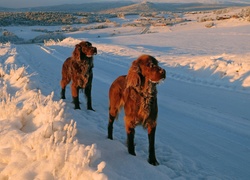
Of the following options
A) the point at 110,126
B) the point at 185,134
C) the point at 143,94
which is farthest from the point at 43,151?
the point at 185,134

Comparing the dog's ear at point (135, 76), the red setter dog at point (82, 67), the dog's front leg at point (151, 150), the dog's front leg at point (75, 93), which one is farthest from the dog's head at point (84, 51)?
the dog's front leg at point (151, 150)

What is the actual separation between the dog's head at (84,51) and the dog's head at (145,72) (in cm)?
297

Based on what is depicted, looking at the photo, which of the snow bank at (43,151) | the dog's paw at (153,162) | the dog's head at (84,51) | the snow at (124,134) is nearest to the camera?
the snow bank at (43,151)

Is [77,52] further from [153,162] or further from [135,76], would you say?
[153,162]

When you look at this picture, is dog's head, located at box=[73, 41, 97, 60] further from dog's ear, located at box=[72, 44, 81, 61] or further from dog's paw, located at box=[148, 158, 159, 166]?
dog's paw, located at box=[148, 158, 159, 166]

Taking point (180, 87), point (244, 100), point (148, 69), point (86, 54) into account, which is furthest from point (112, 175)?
point (180, 87)

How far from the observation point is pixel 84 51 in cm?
756

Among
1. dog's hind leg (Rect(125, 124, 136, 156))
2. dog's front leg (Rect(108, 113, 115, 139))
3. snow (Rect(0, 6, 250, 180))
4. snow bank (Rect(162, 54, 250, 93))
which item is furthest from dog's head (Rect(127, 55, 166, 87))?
snow bank (Rect(162, 54, 250, 93))

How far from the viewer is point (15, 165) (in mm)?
3686

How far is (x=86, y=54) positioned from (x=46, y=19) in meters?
64.0

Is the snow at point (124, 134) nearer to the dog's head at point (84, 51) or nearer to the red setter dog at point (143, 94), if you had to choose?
the red setter dog at point (143, 94)

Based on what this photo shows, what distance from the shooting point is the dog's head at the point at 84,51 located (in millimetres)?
7500

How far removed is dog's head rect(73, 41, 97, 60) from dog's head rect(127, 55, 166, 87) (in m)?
2.97

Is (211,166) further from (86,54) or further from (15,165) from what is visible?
(86,54)
